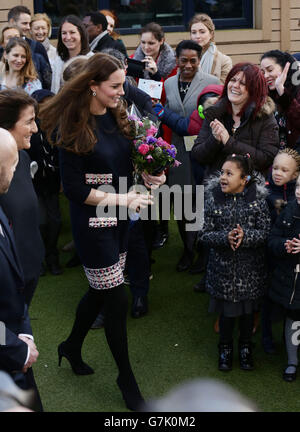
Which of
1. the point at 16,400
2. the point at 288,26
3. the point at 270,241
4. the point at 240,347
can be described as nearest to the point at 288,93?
the point at 270,241

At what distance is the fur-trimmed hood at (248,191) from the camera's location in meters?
4.18

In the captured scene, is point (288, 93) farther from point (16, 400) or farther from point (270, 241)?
point (16, 400)

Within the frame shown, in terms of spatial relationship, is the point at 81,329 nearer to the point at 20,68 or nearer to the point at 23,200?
the point at 23,200

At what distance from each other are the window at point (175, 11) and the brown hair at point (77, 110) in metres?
6.53

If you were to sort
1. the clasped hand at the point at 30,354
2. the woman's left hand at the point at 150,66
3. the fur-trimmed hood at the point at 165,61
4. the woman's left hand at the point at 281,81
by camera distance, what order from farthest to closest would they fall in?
the fur-trimmed hood at the point at 165,61, the woman's left hand at the point at 150,66, the woman's left hand at the point at 281,81, the clasped hand at the point at 30,354

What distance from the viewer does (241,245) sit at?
161 inches

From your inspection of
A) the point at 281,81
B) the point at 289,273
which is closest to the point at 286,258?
the point at 289,273

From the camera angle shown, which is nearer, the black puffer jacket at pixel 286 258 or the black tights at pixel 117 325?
the black tights at pixel 117 325

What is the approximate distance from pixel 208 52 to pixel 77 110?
3104 millimetres

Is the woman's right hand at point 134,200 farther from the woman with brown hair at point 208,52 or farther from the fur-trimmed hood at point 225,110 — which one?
the woman with brown hair at point 208,52

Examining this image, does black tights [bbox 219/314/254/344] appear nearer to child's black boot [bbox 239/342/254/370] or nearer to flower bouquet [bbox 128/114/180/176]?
child's black boot [bbox 239/342/254/370]

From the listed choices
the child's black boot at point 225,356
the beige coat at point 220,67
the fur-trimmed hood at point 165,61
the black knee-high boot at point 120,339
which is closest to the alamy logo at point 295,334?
the child's black boot at point 225,356

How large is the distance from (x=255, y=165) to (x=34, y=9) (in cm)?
621

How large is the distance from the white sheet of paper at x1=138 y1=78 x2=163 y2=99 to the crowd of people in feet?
0.18
